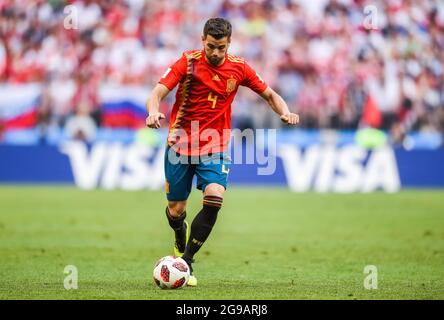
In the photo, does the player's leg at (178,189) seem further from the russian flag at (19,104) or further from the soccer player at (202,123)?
the russian flag at (19,104)

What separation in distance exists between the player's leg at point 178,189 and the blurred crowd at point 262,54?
13.6 meters

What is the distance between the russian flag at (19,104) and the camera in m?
23.7

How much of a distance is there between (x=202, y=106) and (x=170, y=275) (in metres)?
1.90

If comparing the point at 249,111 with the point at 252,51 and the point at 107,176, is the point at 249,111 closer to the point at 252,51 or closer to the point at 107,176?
the point at 252,51

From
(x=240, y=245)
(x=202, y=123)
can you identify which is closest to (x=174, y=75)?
(x=202, y=123)

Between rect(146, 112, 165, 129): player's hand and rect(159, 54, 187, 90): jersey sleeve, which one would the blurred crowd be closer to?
rect(159, 54, 187, 90): jersey sleeve

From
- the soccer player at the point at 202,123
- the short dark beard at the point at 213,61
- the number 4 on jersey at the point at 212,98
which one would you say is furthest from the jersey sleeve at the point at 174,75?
the number 4 on jersey at the point at 212,98

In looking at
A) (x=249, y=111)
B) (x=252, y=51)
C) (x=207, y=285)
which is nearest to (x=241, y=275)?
(x=207, y=285)

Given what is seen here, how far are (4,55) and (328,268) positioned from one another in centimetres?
1594

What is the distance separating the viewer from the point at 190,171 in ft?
32.1

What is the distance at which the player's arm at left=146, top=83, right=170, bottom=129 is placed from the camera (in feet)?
28.5

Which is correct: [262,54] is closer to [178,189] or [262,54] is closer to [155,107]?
[178,189]

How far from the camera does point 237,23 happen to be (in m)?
25.5
